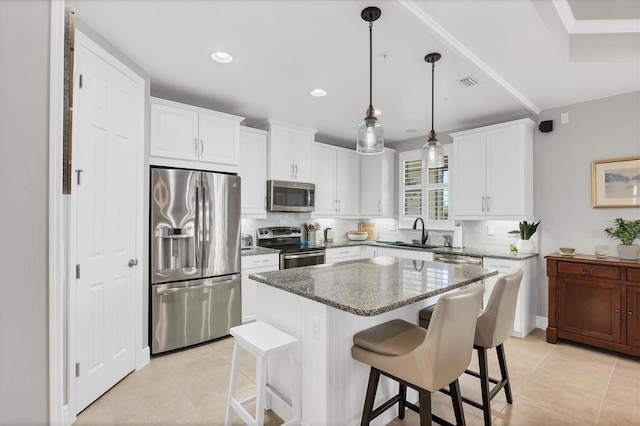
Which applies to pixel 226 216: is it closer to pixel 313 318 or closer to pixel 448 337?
Answer: pixel 313 318

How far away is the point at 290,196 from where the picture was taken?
444 centimetres

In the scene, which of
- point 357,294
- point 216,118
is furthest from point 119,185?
point 357,294

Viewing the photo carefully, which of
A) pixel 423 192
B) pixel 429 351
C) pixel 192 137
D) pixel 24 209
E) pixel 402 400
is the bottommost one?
pixel 402 400

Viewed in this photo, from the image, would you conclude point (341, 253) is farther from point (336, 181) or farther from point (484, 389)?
point (484, 389)

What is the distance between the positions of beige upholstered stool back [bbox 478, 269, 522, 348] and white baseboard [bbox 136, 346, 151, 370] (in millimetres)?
2707

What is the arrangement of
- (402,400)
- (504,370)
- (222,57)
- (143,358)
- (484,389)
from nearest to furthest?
1. (484,389)
2. (402,400)
3. (504,370)
4. (222,57)
5. (143,358)

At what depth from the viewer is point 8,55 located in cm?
57

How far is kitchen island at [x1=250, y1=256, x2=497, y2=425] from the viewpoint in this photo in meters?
1.66

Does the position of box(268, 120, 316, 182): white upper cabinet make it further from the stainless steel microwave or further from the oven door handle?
the oven door handle

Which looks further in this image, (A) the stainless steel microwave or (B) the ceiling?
(A) the stainless steel microwave

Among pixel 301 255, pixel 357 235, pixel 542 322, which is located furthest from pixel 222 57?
pixel 542 322

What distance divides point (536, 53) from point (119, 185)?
137 inches

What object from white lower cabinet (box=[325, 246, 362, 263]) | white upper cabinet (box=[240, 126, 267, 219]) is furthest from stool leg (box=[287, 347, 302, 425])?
white lower cabinet (box=[325, 246, 362, 263])

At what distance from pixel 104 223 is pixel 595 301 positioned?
452cm
